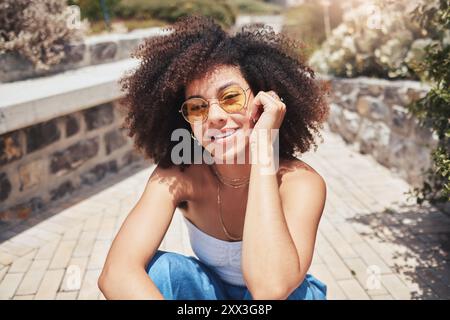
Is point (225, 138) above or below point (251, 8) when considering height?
below

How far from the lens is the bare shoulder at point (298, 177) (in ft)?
6.51

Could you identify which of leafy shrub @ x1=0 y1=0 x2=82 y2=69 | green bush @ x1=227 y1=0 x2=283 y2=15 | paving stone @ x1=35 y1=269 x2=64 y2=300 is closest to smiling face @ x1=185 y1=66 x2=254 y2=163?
paving stone @ x1=35 y1=269 x2=64 y2=300

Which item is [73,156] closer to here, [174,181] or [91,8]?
[174,181]

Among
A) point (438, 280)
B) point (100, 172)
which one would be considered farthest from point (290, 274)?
point (100, 172)

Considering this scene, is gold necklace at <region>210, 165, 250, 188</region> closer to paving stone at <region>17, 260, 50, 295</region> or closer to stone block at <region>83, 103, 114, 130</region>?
paving stone at <region>17, 260, 50, 295</region>

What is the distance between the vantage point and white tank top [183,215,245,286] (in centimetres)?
211

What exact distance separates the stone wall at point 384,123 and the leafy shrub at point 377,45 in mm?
200

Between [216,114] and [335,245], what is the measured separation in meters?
2.31

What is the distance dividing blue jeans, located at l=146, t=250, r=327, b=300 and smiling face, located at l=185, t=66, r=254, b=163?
0.52 m

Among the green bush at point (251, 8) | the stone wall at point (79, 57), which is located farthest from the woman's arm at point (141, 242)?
the green bush at point (251, 8)

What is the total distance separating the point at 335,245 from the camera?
3770 mm

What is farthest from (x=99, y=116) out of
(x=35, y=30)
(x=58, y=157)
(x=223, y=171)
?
(x=223, y=171)

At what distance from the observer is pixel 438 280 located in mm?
3146

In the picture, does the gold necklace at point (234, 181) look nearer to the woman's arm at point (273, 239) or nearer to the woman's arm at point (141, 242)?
the woman's arm at point (141, 242)
